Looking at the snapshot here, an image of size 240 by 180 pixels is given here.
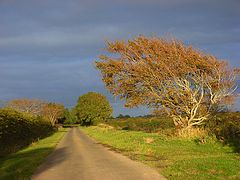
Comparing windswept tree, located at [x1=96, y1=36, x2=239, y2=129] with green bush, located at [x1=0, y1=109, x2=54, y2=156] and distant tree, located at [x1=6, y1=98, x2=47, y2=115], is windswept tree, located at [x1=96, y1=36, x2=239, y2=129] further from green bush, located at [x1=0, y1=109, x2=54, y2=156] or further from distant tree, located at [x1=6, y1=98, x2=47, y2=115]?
distant tree, located at [x1=6, y1=98, x2=47, y2=115]

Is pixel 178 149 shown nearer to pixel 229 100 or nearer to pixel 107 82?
pixel 229 100

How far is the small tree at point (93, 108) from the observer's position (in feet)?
339

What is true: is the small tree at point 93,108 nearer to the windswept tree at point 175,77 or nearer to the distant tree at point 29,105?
the distant tree at point 29,105

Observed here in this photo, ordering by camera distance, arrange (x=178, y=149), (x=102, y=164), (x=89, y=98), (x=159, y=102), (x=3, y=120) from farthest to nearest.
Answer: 1. (x=89, y=98)
2. (x=159, y=102)
3. (x=3, y=120)
4. (x=178, y=149)
5. (x=102, y=164)

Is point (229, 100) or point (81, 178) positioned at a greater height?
point (229, 100)

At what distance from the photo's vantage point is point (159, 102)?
31.1 metres

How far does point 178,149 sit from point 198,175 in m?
9.00

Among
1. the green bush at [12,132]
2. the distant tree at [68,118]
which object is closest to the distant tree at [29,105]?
the distant tree at [68,118]

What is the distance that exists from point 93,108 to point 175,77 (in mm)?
75377

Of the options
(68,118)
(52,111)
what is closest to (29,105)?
(52,111)

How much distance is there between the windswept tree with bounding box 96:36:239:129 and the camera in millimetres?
28719

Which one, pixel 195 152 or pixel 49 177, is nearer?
pixel 49 177

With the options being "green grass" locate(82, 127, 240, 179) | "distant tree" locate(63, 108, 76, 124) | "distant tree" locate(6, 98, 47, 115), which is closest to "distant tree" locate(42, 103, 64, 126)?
"distant tree" locate(6, 98, 47, 115)

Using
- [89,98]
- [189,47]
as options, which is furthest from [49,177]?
[89,98]
